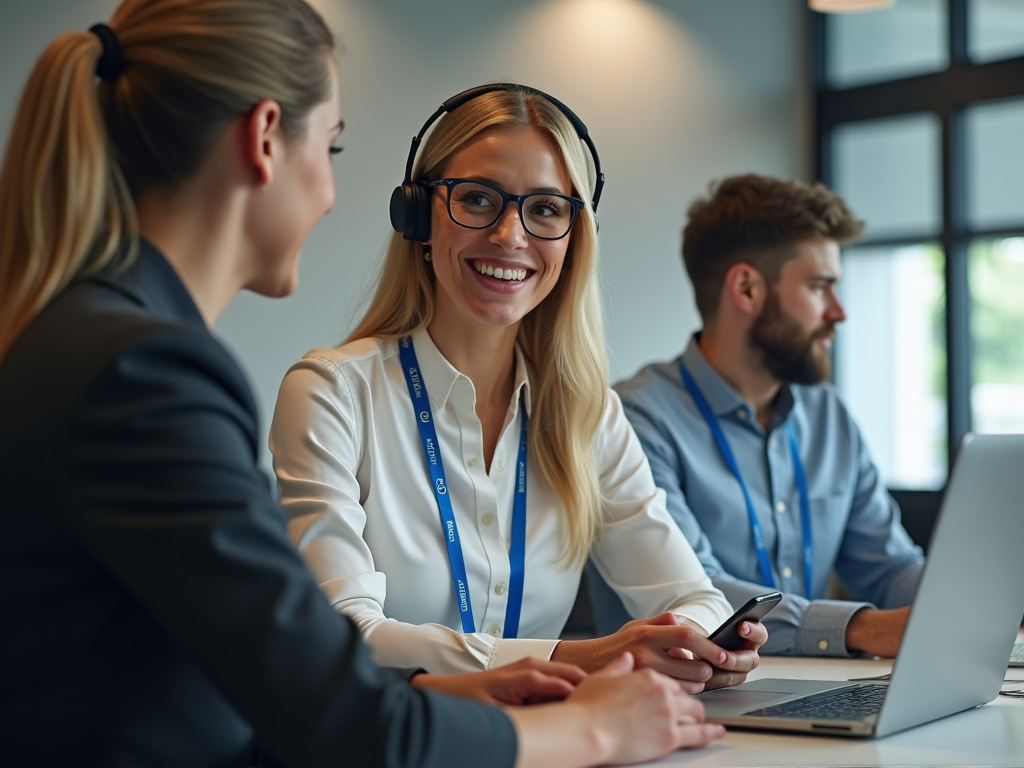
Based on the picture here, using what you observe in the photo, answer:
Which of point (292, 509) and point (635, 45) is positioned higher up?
point (635, 45)

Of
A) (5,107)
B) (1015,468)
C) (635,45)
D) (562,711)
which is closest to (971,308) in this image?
(635,45)

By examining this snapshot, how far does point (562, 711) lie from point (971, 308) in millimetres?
5604

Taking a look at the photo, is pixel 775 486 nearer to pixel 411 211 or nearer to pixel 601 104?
pixel 411 211

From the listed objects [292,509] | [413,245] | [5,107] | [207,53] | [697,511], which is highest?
[5,107]

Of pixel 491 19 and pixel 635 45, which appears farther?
pixel 635 45

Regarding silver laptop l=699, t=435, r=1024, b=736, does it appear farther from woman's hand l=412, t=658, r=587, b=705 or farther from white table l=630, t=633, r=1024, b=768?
woman's hand l=412, t=658, r=587, b=705

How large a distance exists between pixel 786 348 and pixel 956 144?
12.5 feet

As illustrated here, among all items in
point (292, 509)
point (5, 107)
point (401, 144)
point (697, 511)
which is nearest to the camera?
point (292, 509)

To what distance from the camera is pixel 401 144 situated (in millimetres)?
5344

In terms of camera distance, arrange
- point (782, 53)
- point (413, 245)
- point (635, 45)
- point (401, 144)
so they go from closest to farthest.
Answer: point (413, 245), point (401, 144), point (635, 45), point (782, 53)

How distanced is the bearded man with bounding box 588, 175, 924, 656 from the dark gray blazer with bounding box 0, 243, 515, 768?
4.60 ft

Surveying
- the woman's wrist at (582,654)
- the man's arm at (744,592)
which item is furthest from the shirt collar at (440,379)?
the man's arm at (744,592)

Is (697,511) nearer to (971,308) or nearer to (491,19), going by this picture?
(491,19)

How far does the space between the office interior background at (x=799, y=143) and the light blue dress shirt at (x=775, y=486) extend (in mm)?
2668
